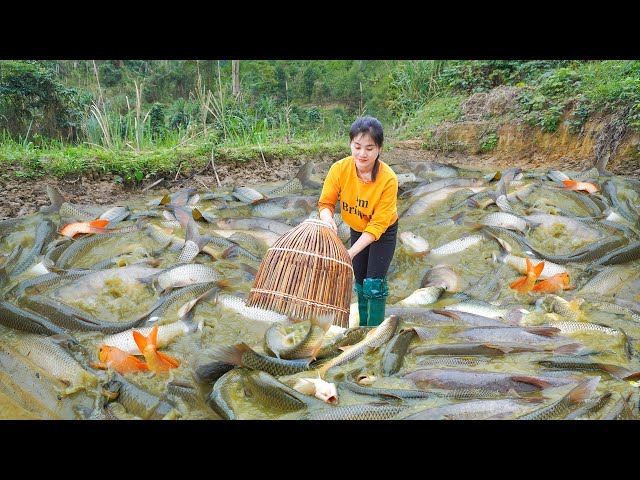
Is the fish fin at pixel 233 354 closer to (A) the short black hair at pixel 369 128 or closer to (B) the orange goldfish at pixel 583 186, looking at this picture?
(A) the short black hair at pixel 369 128

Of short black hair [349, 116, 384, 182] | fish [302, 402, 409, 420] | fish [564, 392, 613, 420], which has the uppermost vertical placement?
short black hair [349, 116, 384, 182]

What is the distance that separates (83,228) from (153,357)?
3.18 meters

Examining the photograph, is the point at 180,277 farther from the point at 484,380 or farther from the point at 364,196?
the point at 484,380

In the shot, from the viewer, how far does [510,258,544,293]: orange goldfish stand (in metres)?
5.15

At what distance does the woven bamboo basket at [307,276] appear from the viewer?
3506mm

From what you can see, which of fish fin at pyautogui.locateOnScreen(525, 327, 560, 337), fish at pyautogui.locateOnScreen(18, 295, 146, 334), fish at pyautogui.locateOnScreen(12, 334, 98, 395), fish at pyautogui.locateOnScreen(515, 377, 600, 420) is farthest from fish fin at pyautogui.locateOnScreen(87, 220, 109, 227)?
fish at pyautogui.locateOnScreen(515, 377, 600, 420)

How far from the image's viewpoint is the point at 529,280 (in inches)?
204

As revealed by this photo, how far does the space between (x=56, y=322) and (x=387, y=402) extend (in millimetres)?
2727

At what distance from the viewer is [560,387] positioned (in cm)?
323

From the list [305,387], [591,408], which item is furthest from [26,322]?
[591,408]

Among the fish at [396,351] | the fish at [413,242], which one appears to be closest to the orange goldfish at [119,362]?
the fish at [396,351]

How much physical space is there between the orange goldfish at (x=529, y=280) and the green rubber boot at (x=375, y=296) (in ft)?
5.13

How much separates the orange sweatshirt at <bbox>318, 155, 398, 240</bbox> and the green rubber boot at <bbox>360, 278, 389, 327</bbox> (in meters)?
0.40

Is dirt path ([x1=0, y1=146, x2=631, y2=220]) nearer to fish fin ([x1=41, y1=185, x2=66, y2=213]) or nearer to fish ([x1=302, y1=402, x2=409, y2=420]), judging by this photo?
fish fin ([x1=41, y1=185, x2=66, y2=213])
